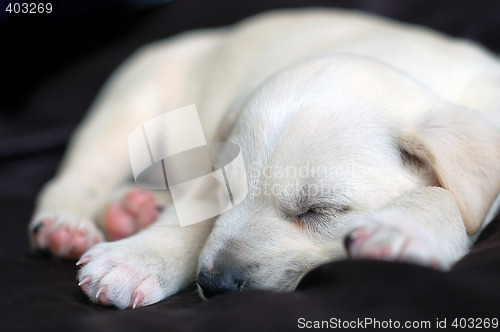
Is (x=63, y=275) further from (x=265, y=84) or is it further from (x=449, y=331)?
(x=449, y=331)

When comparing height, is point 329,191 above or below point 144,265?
above

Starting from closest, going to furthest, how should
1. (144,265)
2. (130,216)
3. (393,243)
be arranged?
1. (393,243)
2. (144,265)
3. (130,216)

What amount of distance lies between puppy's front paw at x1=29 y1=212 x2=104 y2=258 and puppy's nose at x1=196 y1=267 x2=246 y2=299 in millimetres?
922

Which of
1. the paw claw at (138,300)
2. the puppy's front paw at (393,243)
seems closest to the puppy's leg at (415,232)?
the puppy's front paw at (393,243)

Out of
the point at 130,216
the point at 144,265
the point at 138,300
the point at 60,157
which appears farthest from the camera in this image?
the point at 60,157

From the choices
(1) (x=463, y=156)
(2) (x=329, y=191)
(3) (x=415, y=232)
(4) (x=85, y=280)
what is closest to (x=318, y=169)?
(2) (x=329, y=191)

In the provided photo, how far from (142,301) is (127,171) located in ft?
5.47

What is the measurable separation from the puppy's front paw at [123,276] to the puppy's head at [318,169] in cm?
23

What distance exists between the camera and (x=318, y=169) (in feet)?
6.82

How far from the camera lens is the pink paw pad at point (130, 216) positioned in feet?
9.60

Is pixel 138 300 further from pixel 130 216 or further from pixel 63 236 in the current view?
pixel 130 216

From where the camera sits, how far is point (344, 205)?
2090 mm

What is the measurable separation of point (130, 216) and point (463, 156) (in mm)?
1623

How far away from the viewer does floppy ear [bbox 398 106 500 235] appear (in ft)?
6.83
